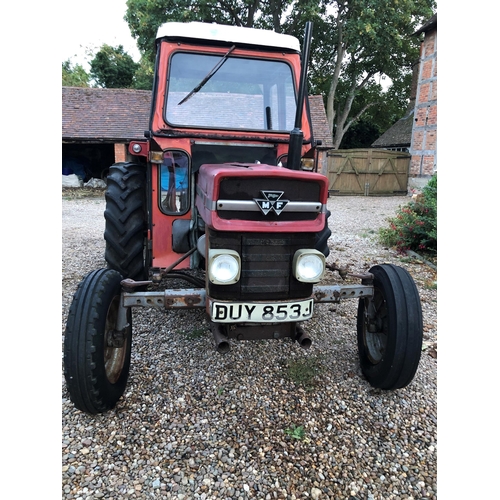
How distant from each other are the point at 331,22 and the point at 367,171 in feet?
27.2

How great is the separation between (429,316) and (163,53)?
11.7 ft

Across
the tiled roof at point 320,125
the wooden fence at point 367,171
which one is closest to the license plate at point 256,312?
the tiled roof at point 320,125

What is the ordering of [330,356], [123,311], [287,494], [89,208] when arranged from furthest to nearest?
[89,208] → [330,356] → [123,311] → [287,494]

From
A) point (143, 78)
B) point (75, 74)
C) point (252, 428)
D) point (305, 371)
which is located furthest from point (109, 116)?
point (75, 74)

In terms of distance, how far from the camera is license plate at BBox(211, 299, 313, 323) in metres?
2.17

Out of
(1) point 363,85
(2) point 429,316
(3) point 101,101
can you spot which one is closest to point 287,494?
(2) point 429,316

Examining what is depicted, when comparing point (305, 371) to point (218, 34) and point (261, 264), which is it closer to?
point (261, 264)

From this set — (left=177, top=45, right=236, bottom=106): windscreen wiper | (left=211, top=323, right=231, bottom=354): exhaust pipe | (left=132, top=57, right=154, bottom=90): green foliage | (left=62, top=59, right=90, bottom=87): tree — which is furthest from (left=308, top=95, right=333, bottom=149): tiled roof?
(left=62, top=59, right=90, bottom=87): tree

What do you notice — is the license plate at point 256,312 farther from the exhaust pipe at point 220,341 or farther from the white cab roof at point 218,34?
the white cab roof at point 218,34

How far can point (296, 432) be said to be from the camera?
2268 millimetres

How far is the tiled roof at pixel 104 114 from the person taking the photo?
586 inches

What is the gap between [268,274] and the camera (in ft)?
7.36

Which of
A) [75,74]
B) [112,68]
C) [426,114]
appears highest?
[75,74]

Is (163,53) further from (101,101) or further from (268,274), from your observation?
(101,101)
